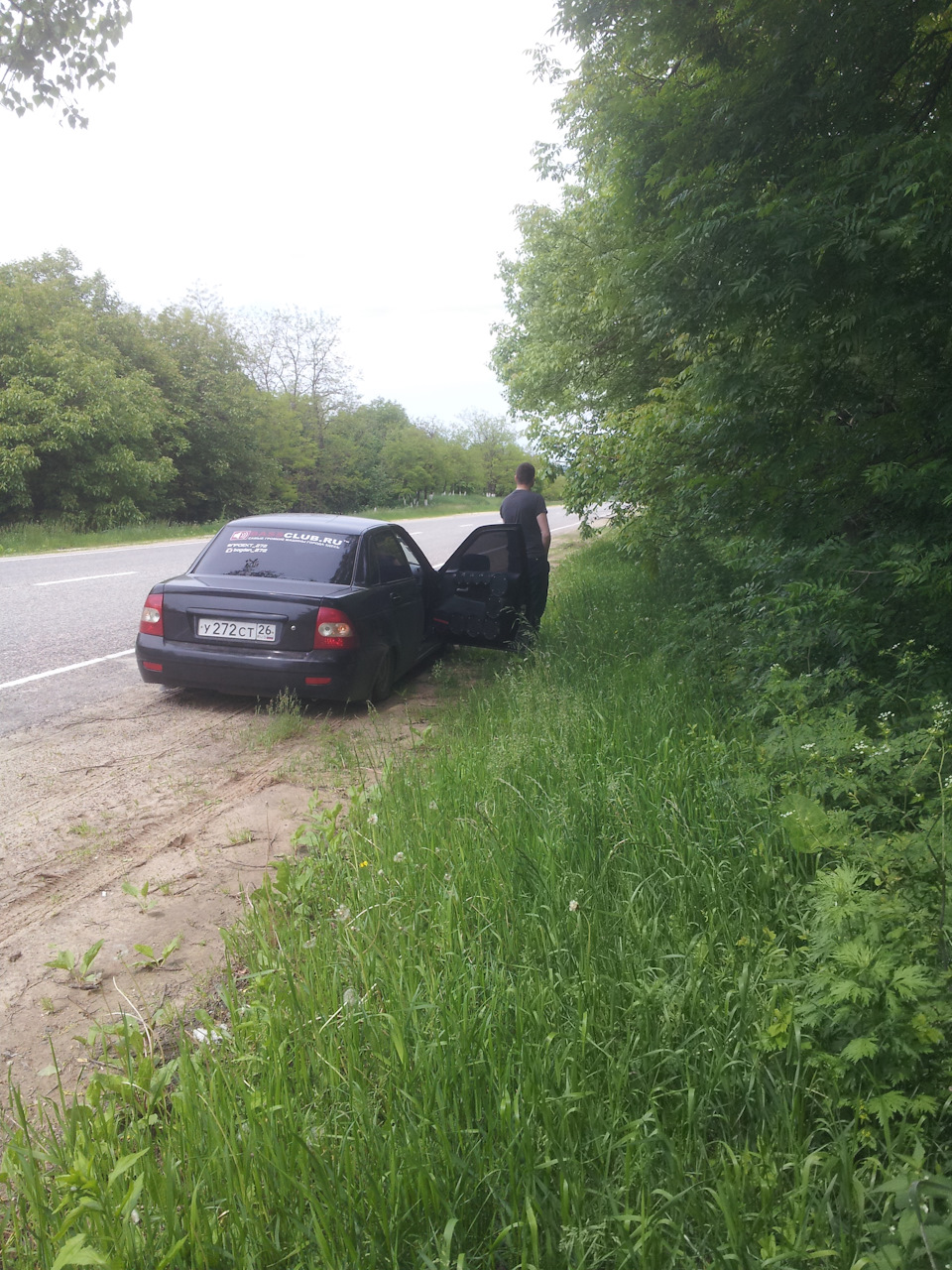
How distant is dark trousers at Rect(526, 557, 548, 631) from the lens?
7766 millimetres

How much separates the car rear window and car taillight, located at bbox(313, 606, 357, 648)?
0.47 m

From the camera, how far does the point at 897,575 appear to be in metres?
4.05

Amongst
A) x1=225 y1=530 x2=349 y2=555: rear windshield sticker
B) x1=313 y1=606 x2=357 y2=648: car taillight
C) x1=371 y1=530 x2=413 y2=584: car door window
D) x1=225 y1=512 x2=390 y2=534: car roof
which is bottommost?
x1=313 y1=606 x2=357 y2=648: car taillight

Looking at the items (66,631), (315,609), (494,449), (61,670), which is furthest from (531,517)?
(494,449)

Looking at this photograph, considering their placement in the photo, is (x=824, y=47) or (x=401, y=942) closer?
(x=401, y=942)

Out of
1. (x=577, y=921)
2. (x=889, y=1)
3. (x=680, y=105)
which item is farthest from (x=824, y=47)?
(x=577, y=921)

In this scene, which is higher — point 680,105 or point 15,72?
point 15,72

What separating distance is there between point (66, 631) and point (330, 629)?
4687mm

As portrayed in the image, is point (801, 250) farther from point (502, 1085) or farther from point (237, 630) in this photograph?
point (237, 630)

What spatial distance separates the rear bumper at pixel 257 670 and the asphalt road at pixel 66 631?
0.61m

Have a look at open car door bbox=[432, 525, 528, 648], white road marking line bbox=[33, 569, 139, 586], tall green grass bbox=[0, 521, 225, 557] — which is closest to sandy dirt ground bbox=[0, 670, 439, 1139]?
open car door bbox=[432, 525, 528, 648]

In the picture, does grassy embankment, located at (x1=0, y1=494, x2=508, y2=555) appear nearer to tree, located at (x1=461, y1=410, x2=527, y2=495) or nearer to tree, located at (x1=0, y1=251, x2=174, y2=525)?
tree, located at (x1=0, y1=251, x2=174, y2=525)

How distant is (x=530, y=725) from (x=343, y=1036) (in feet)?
8.64

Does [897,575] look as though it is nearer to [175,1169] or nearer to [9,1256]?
[175,1169]
